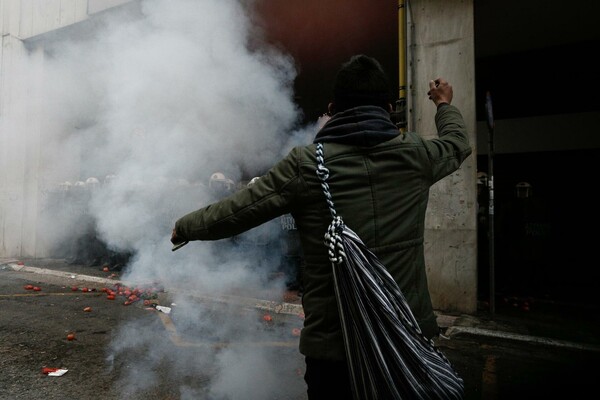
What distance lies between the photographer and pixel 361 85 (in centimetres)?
123

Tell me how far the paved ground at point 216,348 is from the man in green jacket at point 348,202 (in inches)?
65.1

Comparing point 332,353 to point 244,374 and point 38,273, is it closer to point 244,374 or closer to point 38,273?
point 244,374

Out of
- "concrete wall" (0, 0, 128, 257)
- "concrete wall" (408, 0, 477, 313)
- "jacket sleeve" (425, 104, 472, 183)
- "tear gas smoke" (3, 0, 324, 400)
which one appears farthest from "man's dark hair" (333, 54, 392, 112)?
"concrete wall" (0, 0, 128, 257)

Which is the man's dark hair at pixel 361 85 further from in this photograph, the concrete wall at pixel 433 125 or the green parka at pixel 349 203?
the concrete wall at pixel 433 125

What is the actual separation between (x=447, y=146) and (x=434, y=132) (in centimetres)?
356

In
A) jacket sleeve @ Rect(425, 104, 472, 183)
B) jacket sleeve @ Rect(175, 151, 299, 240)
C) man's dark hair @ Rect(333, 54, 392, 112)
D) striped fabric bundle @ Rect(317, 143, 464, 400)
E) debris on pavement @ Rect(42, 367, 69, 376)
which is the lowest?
debris on pavement @ Rect(42, 367, 69, 376)

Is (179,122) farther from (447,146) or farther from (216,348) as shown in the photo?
(447,146)

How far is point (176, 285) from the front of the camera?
5.11 meters

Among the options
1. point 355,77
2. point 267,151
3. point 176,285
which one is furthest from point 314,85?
point 355,77

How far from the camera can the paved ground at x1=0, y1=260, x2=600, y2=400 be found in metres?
2.70

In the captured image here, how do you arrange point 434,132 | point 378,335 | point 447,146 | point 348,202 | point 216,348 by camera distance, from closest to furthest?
point 378,335 < point 348,202 < point 447,146 < point 216,348 < point 434,132

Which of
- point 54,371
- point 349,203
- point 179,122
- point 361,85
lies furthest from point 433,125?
point 54,371

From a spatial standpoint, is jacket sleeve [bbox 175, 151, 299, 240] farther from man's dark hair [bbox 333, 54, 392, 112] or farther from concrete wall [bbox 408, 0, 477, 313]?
concrete wall [bbox 408, 0, 477, 313]

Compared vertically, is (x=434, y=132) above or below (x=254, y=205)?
above
